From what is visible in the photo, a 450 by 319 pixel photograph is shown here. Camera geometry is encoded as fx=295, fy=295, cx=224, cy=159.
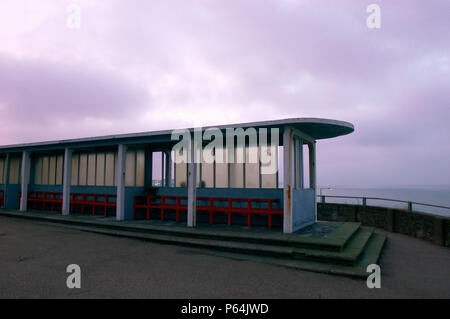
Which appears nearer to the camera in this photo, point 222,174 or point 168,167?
point 222,174

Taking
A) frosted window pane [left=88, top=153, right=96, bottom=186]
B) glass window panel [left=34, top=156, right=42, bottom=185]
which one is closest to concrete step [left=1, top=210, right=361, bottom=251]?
frosted window pane [left=88, top=153, right=96, bottom=186]

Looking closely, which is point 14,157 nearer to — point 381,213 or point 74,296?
point 74,296

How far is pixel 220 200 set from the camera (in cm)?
1034

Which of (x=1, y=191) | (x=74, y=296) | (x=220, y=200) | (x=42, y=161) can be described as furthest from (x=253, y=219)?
(x=1, y=191)

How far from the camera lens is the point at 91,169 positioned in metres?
13.7

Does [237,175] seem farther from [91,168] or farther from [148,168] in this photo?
[91,168]

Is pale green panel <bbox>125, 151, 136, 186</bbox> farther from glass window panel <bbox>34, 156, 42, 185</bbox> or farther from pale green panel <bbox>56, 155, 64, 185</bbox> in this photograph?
glass window panel <bbox>34, 156, 42, 185</bbox>

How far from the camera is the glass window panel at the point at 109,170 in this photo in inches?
512

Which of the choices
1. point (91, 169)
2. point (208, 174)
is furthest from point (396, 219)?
point (91, 169)

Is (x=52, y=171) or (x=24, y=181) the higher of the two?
(x=52, y=171)

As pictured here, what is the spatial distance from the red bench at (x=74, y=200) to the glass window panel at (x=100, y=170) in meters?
0.67

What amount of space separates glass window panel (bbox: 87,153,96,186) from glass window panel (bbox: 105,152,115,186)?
0.88m

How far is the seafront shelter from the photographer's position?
888 centimetres

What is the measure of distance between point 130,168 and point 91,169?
2.72 meters
